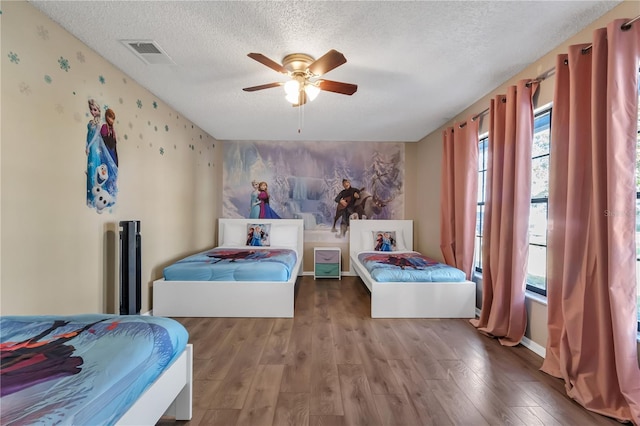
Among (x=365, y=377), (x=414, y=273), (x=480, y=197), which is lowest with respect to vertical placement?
(x=365, y=377)

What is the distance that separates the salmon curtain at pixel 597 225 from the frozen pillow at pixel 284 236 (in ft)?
11.3

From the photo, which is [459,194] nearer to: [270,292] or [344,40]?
[344,40]

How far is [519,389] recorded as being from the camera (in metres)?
1.83

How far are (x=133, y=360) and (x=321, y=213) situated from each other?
4.06 metres

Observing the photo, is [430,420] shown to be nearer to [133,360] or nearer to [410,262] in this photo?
[133,360]

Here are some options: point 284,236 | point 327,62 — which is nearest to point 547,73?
point 327,62

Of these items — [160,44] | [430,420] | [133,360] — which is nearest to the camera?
[133,360]

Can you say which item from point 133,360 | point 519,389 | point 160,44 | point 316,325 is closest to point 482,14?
point 160,44

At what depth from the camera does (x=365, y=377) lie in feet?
6.39

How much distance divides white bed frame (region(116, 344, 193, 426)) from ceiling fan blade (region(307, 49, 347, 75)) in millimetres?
1913

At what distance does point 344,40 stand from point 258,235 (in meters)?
3.28

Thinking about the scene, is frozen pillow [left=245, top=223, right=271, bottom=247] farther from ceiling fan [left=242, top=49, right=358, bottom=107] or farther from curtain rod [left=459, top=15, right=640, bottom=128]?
curtain rod [left=459, top=15, right=640, bottom=128]

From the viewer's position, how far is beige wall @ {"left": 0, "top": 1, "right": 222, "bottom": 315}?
1.68 metres

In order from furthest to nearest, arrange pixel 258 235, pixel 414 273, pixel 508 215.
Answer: pixel 258 235 → pixel 414 273 → pixel 508 215
